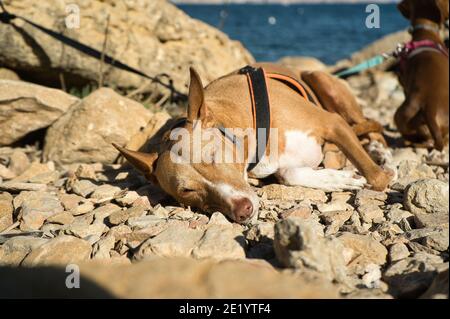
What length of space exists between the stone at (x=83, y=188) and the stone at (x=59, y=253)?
1.28m

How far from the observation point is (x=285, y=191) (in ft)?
13.8

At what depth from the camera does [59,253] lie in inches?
116

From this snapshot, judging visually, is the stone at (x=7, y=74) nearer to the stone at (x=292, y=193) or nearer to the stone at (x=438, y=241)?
the stone at (x=292, y=193)

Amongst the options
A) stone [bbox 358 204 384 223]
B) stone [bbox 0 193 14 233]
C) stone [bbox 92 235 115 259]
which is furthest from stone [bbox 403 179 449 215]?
stone [bbox 0 193 14 233]

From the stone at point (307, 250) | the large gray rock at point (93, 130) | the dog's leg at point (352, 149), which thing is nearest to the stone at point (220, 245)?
the stone at point (307, 250)

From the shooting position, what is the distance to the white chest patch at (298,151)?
179 inches

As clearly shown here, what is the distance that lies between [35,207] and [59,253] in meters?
1.17

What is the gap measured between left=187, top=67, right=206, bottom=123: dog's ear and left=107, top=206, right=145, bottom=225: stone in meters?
0.85

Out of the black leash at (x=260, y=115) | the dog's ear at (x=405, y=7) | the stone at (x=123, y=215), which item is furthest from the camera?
the dog's ear at (x=405, y=7)

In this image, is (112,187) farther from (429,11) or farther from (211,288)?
(429,11)

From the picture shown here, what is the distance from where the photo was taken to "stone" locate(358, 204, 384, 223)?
Result: 11.7 ft

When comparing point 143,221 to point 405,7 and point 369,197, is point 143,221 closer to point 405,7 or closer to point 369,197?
point 369,197

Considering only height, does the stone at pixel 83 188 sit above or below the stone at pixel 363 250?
above
